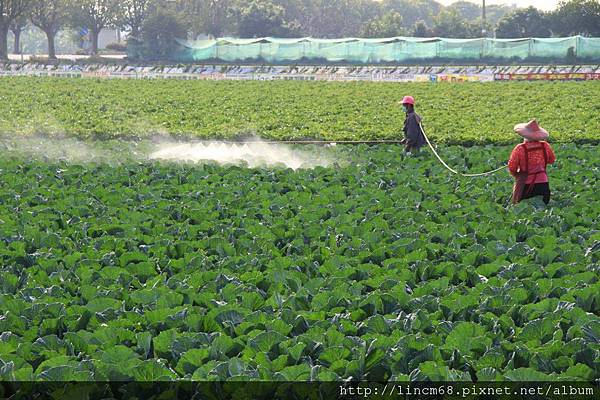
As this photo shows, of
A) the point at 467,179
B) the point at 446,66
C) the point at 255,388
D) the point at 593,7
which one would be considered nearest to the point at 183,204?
the point at 467,179

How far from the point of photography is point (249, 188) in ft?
38.1

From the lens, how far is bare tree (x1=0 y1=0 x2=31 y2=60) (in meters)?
71.5

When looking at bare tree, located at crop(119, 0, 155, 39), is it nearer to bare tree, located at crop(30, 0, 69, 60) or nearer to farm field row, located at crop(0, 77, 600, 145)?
bare tree, located at crop(30, 0, 69, 60)

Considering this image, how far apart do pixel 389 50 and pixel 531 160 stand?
150 ft

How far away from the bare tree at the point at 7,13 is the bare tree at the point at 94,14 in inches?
325

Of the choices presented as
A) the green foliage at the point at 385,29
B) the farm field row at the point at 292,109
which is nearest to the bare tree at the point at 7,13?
the green foliage at the point at 385,29

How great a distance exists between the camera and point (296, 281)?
702cm

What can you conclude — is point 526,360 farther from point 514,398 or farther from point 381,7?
point 381,7

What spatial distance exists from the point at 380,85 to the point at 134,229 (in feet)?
106

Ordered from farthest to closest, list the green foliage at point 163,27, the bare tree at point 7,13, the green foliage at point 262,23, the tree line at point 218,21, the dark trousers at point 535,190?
the green foliage at point 262,23 < the green foliage at point 163,27 < the bare tree at point 7,13 < the tree line at point 218,21 < the dark trousers at point 535,190

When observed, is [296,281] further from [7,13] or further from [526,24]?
[7,13]

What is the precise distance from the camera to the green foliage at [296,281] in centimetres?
545

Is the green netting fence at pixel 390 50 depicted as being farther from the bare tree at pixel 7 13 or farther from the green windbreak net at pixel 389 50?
the bare tree at pixel 7 13

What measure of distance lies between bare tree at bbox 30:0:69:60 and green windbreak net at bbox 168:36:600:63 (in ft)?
69.8
